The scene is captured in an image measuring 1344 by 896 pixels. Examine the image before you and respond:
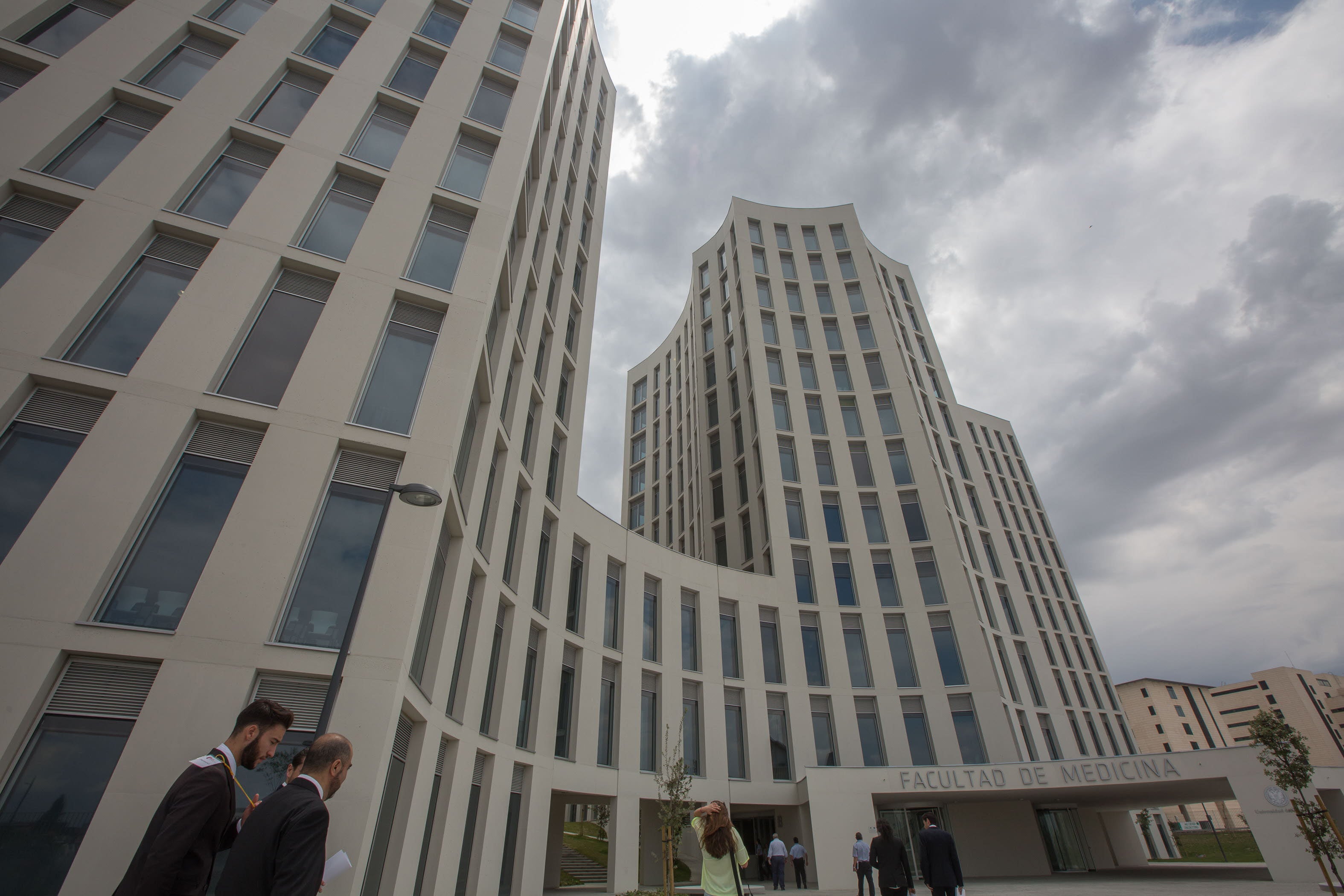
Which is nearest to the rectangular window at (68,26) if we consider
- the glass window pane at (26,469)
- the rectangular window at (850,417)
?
the glass window pane at (26,469)

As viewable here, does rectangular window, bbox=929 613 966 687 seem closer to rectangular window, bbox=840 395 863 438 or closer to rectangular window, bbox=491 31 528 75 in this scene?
rectangular window, bbox=840 395 863 438

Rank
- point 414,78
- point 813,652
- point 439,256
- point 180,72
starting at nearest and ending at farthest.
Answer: point 439,256 < point 180,72 < point 414,78 < point 813,652

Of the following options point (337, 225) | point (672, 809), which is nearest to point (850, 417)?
point (672, 809)

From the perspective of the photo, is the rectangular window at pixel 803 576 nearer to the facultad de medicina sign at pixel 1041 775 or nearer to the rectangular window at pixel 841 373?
the facultad de medicina sign at pixel 1041 775

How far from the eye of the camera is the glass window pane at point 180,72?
46.9 ft

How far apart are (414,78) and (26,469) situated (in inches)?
537

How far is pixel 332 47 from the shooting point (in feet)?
55.8

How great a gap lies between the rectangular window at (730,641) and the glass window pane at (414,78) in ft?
72.2

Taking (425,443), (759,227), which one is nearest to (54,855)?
(425,443)

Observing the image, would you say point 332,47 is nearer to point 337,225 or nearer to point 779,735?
point 337,225

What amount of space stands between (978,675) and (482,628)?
23058 mm

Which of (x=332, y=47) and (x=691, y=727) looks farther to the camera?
(x=691, y=727)

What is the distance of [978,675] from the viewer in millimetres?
28016

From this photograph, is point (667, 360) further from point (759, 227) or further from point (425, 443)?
point (425, 443)
